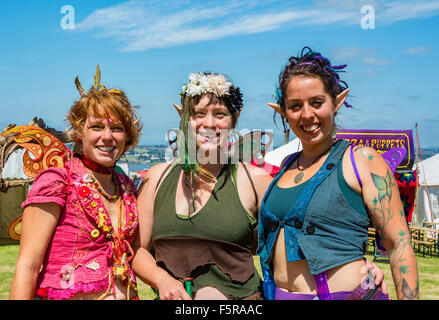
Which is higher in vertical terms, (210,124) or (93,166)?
(210,124)

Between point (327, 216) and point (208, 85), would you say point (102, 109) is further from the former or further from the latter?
point (327, 216)

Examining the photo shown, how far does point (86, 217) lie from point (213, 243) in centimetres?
72

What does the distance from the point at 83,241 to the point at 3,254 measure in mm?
10165

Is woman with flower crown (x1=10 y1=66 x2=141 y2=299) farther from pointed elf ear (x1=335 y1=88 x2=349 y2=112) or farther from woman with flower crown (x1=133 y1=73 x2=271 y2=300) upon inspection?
pointed elf ear (x1=335 y1=88 x2=349 y2=112)

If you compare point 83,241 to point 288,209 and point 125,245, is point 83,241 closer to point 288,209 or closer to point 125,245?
point 125,245

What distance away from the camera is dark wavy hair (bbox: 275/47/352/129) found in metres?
2.32

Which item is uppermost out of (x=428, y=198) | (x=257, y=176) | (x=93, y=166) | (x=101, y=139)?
(x=101, y=139)

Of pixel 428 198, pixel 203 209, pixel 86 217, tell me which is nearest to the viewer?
pixel 86 217

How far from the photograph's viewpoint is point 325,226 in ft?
6.86

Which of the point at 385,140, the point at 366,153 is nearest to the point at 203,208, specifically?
the point at 366,153

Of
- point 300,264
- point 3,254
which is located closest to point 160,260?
point 300,264

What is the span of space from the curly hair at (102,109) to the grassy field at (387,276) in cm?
487

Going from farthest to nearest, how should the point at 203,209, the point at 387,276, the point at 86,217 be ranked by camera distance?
the point at 387,276, the point at 203,209, the point at 86,217

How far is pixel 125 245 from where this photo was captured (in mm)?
2441
